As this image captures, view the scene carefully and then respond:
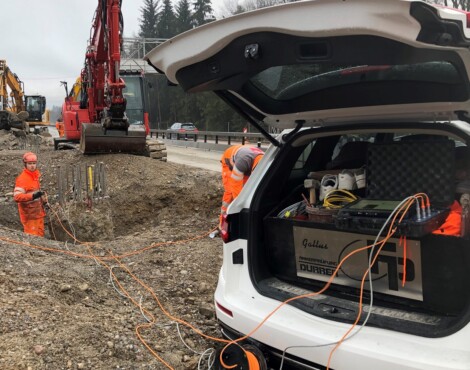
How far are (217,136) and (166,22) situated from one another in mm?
48181

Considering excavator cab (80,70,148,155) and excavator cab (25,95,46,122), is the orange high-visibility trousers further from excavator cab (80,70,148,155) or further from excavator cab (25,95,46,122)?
excavator cab (25,95,46,122)

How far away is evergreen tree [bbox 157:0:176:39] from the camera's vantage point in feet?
223

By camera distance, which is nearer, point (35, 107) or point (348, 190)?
point (348, 190)

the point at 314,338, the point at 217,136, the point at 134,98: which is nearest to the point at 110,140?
the point at 134,98

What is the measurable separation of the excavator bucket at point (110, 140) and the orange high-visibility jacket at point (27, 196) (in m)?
5.02

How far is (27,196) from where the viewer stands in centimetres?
727

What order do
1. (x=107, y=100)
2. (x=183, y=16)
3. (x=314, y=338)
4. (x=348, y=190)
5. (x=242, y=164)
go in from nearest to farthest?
(x=314, y=338) → (x=348, y=190) → (x=242, y=164) → (x=107, y=100) → (x=183, y=16)

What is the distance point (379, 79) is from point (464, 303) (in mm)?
1236

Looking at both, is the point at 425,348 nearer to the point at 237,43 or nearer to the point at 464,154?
the point at 464,154

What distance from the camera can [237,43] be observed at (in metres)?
2.24

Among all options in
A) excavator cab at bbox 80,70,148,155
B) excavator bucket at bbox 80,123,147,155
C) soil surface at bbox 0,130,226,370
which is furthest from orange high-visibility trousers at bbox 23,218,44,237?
excavator bucket at bbox 80,123,147,155

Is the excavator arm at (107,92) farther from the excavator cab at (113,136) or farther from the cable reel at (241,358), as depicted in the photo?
the cable reel at (241,358)

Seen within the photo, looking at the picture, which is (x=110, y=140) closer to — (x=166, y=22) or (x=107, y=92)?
(x=107, y=92)

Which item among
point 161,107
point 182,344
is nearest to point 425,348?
point 182,344
